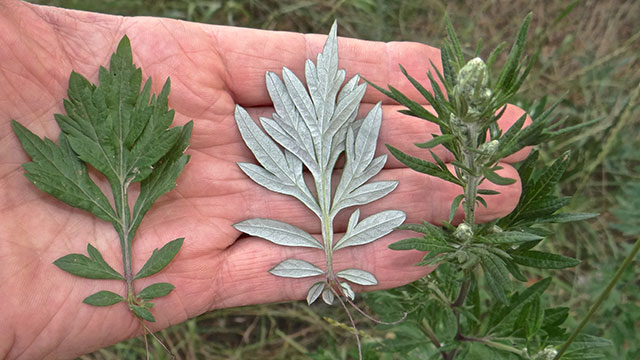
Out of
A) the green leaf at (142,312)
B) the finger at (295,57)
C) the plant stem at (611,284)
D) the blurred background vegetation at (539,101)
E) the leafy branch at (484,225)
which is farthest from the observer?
the blurred background vegetation at (539,101)

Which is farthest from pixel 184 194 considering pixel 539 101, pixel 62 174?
pixel 539 101

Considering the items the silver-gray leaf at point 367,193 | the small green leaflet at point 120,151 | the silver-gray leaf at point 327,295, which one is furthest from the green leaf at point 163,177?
the silver-gray leaf at point 327,295

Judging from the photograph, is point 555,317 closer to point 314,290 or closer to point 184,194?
point 314,290

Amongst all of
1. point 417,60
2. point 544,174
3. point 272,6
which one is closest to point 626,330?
point 544,174

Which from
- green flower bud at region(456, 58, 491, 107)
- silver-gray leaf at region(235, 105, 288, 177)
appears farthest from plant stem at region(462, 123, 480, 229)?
silver-gray leaf at region(235, 105, 288, 177)

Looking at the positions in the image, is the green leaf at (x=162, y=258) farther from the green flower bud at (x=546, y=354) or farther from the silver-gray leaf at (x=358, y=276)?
the green flower bud at (x=546, y=354)

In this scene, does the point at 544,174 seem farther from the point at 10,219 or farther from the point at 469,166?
the point at 10,219
